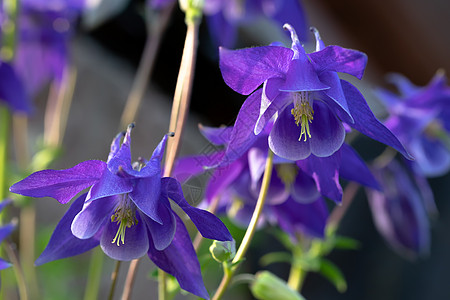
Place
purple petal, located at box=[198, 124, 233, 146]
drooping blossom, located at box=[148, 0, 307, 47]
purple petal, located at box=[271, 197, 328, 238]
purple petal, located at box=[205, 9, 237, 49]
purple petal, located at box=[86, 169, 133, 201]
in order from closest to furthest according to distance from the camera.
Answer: purple petal, located at box=[86, 169, 133, 201]
purple petal, located at box=[198, 124, 233, 146]
purple petal, located at box=[271, 197, 328, 238]
drooping blossom, located at box=[148, 0, 307, 47]
purple petal, located at box=[205, 9, 237, 49]

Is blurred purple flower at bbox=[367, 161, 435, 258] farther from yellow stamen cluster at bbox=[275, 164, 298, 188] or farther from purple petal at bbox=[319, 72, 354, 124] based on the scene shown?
purple petal at bbox=[319, 72, 354, 124]

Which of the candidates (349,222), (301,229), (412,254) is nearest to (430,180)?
(349,222)

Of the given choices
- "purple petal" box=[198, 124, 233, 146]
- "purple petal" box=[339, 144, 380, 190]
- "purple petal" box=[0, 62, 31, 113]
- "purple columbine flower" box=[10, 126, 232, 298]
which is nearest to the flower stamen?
"purple columbine flower" box=[10, 126, 232, 298]

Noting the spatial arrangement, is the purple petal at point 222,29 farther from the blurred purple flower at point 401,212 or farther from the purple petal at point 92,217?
the purple petal at point 92,217

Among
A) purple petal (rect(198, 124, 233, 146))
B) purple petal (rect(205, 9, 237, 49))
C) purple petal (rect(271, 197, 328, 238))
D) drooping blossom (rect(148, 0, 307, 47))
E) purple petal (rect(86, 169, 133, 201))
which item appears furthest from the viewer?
purple petal (rect(205, 9, 237, 49))

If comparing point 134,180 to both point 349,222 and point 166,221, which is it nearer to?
point 166,221

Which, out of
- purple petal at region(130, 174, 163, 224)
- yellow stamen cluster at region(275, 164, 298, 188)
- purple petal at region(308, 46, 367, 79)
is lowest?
yellow stamen cluster at region(275, 164, 298, 188)
